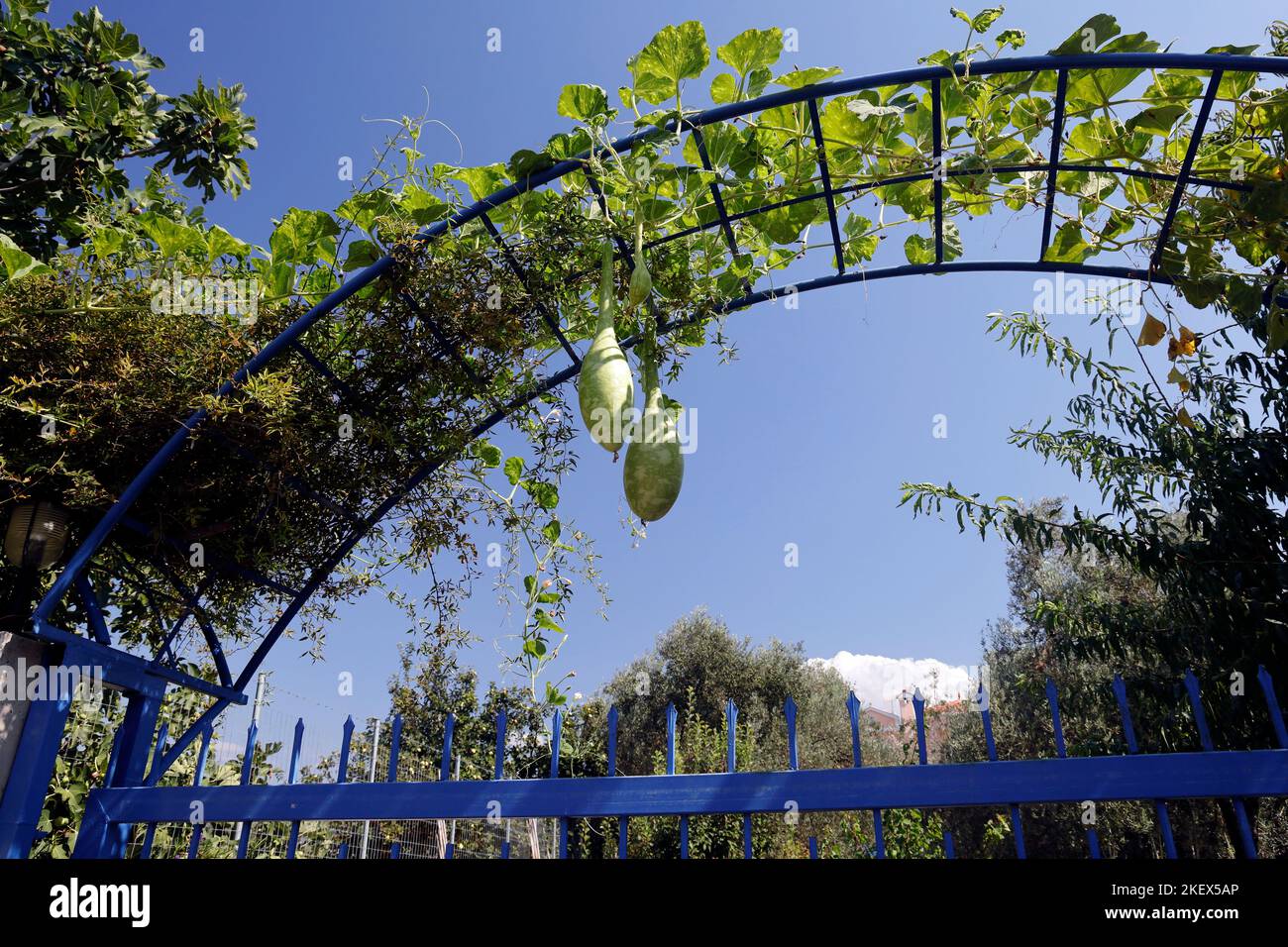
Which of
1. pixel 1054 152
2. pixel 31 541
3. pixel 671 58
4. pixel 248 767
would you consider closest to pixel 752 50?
pixel 671 58

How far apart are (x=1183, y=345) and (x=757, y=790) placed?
1.84 m

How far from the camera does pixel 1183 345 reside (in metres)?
2.19

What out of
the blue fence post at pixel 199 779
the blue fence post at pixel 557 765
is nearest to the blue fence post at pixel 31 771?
the blue fence post at pixel 199 779

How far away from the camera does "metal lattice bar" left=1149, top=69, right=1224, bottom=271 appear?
170 cm

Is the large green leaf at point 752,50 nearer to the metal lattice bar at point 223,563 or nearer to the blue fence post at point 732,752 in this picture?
the blue fence post at point 732,752

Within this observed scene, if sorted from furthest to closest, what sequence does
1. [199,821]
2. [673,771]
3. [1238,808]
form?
1. [199,821]
2. [673,771]
3. [1238,808]

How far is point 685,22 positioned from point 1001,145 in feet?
3.15

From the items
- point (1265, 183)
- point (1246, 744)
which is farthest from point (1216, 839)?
point (1265, 183)

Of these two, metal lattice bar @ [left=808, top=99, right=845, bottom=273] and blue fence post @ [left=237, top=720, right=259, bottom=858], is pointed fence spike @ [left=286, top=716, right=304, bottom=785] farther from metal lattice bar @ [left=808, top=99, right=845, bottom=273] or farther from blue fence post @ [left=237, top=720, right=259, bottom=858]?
metal lattice bar @ [left=808, top=99, right=845, bottom=273]

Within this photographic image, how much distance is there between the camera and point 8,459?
7.37 feet

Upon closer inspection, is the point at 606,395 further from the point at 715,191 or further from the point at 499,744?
the point at 715,191

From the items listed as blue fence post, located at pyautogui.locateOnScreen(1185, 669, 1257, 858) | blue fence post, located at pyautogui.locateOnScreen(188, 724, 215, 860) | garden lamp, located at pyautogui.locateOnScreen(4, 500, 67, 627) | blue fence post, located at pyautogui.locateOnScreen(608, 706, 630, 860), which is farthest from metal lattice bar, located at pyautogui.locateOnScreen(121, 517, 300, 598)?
blue fence post, located at pyautogui.locateOnScreen(1185, 669, 1257, 858)

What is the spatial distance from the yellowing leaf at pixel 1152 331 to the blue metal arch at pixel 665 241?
5.1 inches

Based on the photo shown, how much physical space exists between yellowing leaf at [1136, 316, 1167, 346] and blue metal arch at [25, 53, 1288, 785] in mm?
130
